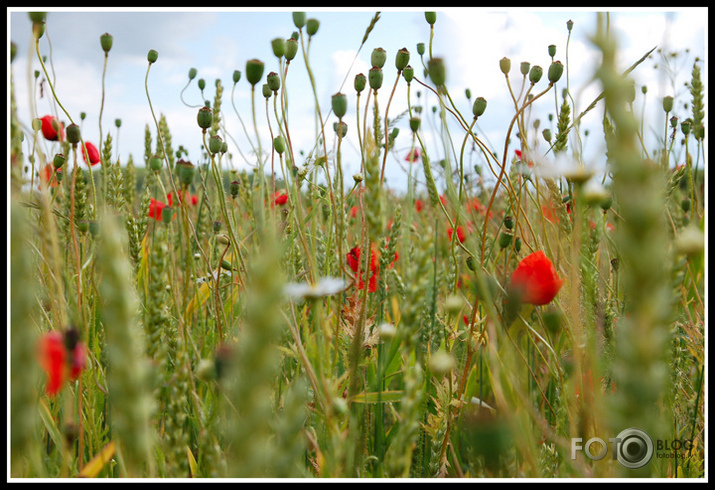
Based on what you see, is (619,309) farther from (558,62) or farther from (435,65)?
(435,65)

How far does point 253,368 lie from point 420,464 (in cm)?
77

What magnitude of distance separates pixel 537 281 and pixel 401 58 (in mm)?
533

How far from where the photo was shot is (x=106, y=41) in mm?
1053

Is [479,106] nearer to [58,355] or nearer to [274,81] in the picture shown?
[274,81]

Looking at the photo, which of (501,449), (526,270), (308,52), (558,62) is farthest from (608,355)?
(308,52)

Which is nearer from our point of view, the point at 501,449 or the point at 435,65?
the point at 501,449

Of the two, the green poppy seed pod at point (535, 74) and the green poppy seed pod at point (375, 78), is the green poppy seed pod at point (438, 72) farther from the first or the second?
the green poppy seed pod at point (535, 74)

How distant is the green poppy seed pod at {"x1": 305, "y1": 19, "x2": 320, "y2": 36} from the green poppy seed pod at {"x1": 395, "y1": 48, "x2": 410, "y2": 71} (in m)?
0.19

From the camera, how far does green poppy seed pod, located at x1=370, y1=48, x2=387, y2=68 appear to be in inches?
38.6

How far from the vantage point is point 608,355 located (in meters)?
0.90

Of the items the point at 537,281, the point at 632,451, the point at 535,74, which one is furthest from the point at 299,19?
the point at 632,451

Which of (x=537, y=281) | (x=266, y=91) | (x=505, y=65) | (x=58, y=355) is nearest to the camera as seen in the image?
(x=58, y=355)

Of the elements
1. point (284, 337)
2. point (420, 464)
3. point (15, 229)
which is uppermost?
point (15, 229)

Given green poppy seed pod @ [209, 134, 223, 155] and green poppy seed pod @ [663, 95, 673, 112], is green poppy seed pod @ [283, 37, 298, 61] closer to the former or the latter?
green poppy seed pod @ [209, 134, 223, 155]
